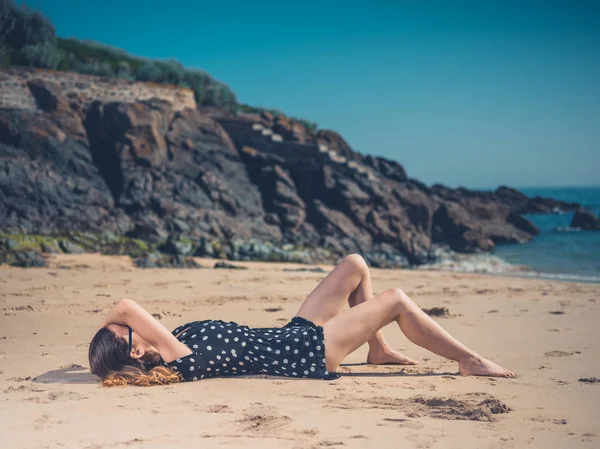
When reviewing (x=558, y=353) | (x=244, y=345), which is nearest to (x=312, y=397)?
(x=244, y=345)

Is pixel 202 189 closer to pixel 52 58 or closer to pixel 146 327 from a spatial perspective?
pixel 52 58

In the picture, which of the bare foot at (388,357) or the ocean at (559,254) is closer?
the bare foot at (388,357)

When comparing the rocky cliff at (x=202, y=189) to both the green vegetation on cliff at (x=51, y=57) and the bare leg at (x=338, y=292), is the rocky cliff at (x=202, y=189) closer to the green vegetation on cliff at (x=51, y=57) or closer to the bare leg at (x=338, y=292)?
the green vegetation on cliff at (x=51, y=57)

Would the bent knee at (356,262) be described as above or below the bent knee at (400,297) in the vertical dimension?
above

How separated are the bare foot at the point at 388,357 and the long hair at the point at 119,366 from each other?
1757mm

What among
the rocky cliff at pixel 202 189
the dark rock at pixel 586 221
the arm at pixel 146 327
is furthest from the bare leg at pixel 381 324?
the dark rock at pixel 586 221

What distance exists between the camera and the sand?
3340 mm

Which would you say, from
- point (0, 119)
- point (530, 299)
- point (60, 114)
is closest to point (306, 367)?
point (530, 299)

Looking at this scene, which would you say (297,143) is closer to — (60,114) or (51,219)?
(60,114)

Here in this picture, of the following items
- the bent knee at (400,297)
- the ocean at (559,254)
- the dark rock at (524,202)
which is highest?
the dark rock at (524,202)

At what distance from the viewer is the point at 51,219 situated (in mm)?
18000

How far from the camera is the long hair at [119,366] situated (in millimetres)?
4512

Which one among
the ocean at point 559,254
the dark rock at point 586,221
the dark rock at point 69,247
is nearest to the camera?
the dark rock at point 69,247

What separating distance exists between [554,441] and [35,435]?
2.73 m
